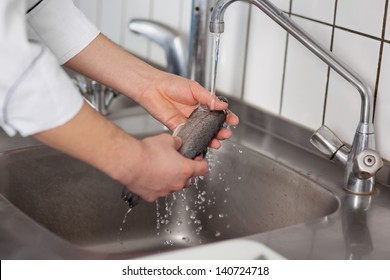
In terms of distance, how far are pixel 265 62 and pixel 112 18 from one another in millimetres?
603

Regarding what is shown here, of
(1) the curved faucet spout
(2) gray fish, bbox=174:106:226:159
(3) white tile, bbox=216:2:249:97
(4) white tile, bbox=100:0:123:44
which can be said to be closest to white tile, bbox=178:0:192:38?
(3) white tile, bbox=216:2:249:97

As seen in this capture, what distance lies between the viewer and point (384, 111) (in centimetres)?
130

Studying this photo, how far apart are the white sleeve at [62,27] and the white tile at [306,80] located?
1.22 feet

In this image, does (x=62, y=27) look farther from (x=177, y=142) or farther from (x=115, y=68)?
(x=177, y=142)

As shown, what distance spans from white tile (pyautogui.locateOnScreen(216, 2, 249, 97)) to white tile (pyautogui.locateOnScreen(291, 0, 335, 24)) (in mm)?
138

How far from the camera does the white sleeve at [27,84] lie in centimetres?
97

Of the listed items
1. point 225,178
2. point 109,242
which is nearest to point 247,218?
point 225,178

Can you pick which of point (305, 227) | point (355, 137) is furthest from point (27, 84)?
point (355, 137)

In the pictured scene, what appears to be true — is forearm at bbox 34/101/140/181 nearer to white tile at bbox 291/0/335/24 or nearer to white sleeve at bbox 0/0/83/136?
white sleeve at bbox 0/0/83/136

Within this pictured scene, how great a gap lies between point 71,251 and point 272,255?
260 mm

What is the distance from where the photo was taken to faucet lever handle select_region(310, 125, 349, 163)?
1.32m

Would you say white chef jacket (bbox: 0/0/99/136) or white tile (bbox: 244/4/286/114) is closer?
white chef jacket (bbox: 0/0/99/136)
